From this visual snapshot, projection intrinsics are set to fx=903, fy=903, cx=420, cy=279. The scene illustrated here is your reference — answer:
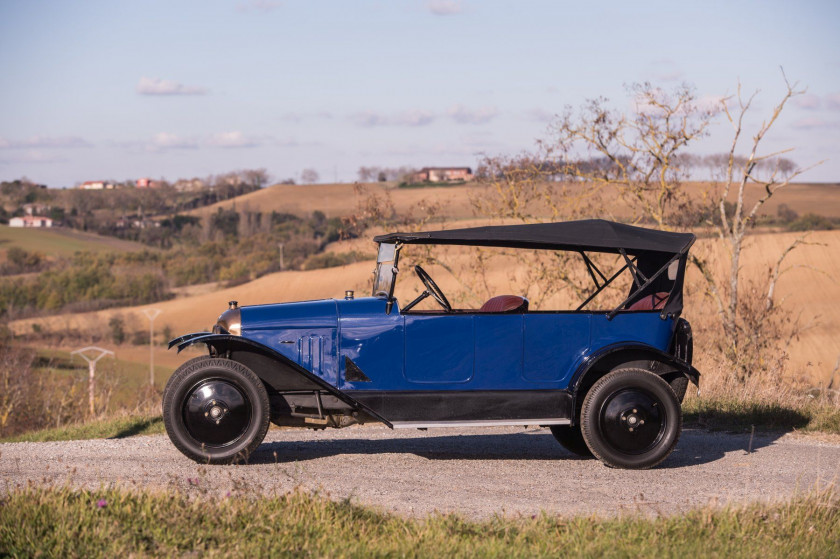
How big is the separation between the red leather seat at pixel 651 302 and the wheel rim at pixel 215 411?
A: 3667mm

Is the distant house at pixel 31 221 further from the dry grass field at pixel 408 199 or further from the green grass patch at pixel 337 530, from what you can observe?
the green grass patch at pixel 337 530

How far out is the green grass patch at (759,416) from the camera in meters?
10.4

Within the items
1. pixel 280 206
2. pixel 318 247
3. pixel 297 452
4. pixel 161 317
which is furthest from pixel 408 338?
pixel 280 206

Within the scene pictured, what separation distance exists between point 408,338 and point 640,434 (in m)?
2.20

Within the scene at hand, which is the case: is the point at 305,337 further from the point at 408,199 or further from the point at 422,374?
the point at 408,199

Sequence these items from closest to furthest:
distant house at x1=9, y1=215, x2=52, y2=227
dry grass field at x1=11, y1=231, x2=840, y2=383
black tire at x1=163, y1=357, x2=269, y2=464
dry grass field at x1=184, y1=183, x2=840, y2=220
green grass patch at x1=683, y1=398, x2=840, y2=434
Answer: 1. black tire at x1=163, y1=357, x2=269, y2=464
2. green grass patch at x1=683, y1=398, x2=840, y2=434
3. dry grass field at x1=11, y1=231, x2=840, y2=383
4. dry grass field at x1=184, y1=183, x2=840, y2=220
5. distant house at x1=9, y1=215, x2=52, y2=227

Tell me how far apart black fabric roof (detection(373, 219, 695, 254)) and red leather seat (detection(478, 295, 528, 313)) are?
1.71ft

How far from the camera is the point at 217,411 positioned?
7.44 metres

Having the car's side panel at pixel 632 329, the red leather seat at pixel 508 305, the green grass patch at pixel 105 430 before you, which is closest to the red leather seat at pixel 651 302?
the car's side panel at pixel 632 329

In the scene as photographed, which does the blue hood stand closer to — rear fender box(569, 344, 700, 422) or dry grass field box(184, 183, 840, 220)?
rear fender box(569, 344, 700, 422)

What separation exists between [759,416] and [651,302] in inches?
133

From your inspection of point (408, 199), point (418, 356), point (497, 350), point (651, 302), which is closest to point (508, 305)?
point (497, 350)

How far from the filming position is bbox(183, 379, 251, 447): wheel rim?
7.45 meters

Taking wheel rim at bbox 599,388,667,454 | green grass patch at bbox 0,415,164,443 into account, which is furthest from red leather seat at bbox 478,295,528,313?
green grass patch at bbox 0,415,164,443
